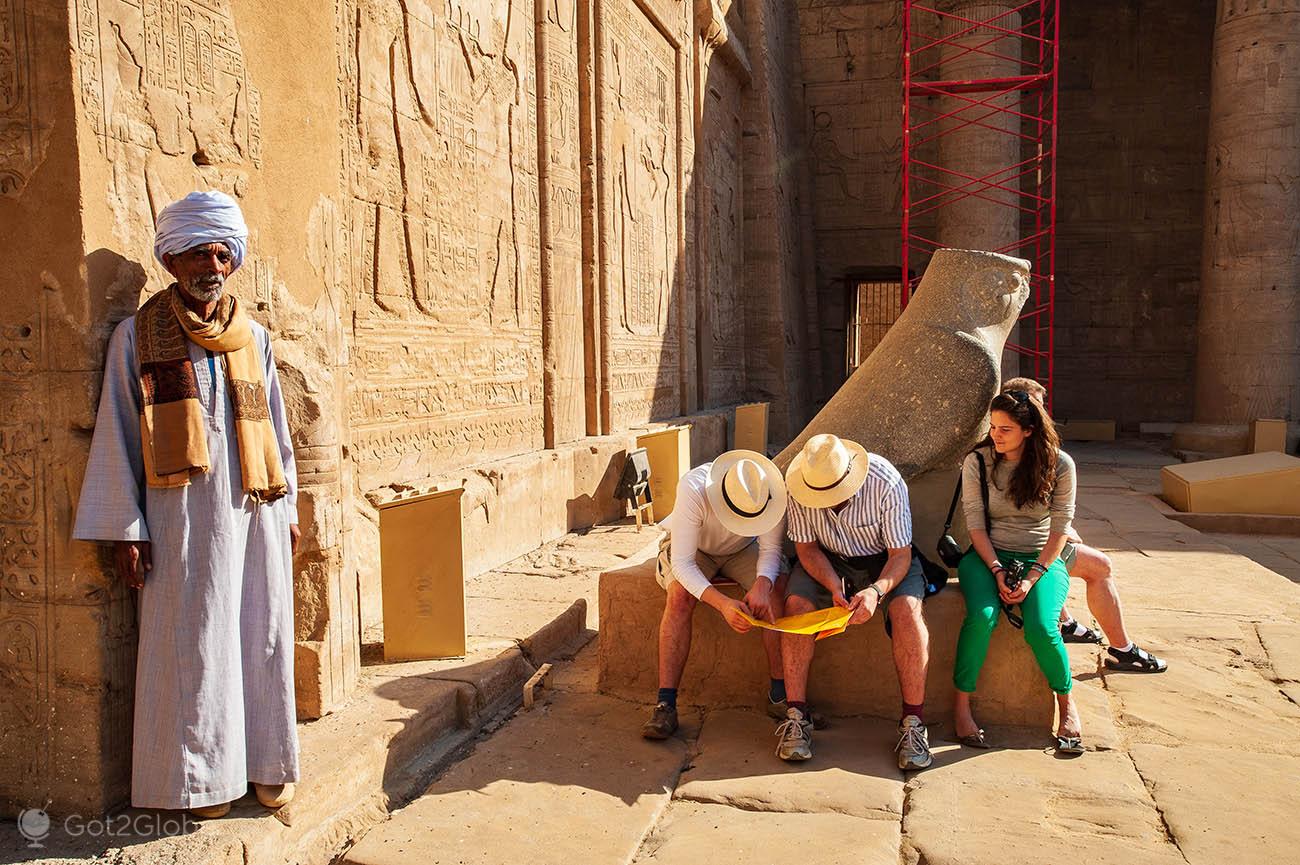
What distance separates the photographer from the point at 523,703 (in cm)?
452

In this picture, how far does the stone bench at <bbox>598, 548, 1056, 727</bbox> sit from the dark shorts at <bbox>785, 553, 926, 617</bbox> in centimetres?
28

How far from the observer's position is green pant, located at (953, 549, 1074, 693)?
12.7ft

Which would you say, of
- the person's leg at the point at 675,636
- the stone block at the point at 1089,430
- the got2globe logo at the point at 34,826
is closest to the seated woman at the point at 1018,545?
the person's leg at the point at 675,636

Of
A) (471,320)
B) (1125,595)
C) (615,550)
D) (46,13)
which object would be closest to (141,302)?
(46,13)

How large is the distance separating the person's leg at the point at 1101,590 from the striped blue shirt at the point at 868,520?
1134 mm

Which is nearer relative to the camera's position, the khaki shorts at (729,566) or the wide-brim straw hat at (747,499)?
the wide-brim straw hat at (747,499)

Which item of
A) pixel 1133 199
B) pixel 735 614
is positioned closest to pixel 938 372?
pixel 735 614

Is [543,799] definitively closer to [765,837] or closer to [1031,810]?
[765,837]

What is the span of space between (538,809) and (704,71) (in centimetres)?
1067

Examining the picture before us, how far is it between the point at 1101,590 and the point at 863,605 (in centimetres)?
158

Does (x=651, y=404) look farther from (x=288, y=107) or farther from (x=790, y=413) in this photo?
(x=288, y=107)

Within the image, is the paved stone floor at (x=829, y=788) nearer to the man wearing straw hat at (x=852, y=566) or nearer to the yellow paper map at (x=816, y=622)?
the man wearing straw hat at (x=852, y=566)

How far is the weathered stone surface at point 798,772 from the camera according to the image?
3436mm

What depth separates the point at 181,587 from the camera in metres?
2.86
